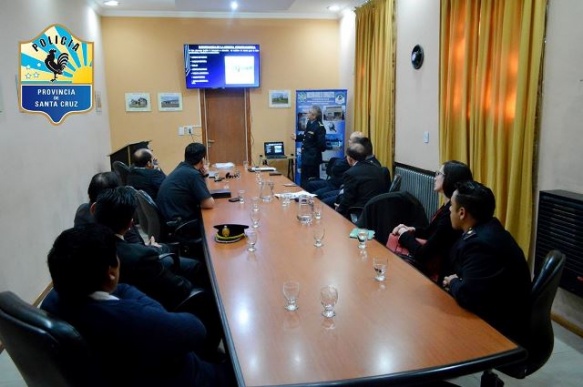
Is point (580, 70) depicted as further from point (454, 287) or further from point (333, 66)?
point (333, 66)

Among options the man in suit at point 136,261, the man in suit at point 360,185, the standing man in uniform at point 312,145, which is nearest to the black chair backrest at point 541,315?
the man in suit at point 136,261

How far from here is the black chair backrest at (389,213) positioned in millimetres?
3154

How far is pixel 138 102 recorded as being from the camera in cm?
753

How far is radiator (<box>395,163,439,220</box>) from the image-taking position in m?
5.01

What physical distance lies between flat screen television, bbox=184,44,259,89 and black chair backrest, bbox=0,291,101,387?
21.8ft

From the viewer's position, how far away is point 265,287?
79.0 inches

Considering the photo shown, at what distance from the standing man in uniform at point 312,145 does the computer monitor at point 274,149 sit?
0.81 m

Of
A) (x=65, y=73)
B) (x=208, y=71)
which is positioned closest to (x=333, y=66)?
(x=208, y=71)

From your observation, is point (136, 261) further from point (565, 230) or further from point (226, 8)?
point (226, 8)

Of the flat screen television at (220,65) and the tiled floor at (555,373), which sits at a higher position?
the flat screen television at (220,65)

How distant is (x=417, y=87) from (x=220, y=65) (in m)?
3.59

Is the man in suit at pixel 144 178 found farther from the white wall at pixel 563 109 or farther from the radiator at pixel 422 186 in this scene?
the white wall at pixel 563 109

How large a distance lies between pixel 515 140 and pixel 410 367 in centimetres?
258

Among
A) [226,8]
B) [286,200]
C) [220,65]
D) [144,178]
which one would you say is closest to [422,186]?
[286,200]
